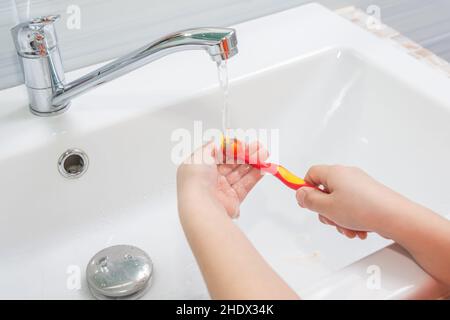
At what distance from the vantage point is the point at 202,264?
473 millimetres

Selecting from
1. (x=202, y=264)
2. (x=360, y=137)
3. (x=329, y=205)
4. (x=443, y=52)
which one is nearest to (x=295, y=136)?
(x=360, y=137)

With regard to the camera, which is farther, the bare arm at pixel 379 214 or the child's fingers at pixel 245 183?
the child's fingers at pixel 245 183

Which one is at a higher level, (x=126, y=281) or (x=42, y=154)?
(x=42, y=154)

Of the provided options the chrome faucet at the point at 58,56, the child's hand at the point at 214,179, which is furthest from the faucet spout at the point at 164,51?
the child's hand at the point at 214,179

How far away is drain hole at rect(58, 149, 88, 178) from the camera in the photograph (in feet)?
2.07

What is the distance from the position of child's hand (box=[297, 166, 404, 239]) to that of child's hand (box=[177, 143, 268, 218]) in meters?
0.07

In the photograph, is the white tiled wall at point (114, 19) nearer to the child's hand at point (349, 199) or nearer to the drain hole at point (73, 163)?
the drain hole at point (73, 163)

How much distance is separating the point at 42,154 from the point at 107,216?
0.13 m

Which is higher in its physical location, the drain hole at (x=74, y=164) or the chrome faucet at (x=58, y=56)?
the chrome faucet at (x=58, y=56)

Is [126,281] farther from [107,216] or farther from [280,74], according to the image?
[280,74]

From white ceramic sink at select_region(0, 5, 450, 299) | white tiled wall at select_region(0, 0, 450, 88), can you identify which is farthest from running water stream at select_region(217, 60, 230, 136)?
Answer: white tiled wall at select_region(0, 0, 450, 88)

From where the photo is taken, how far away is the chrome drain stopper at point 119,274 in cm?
61

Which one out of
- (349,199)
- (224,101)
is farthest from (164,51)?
(349,199)

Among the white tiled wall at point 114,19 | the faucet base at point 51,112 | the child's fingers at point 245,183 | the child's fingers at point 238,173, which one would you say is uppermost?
the white tiled wall at point 114,19
